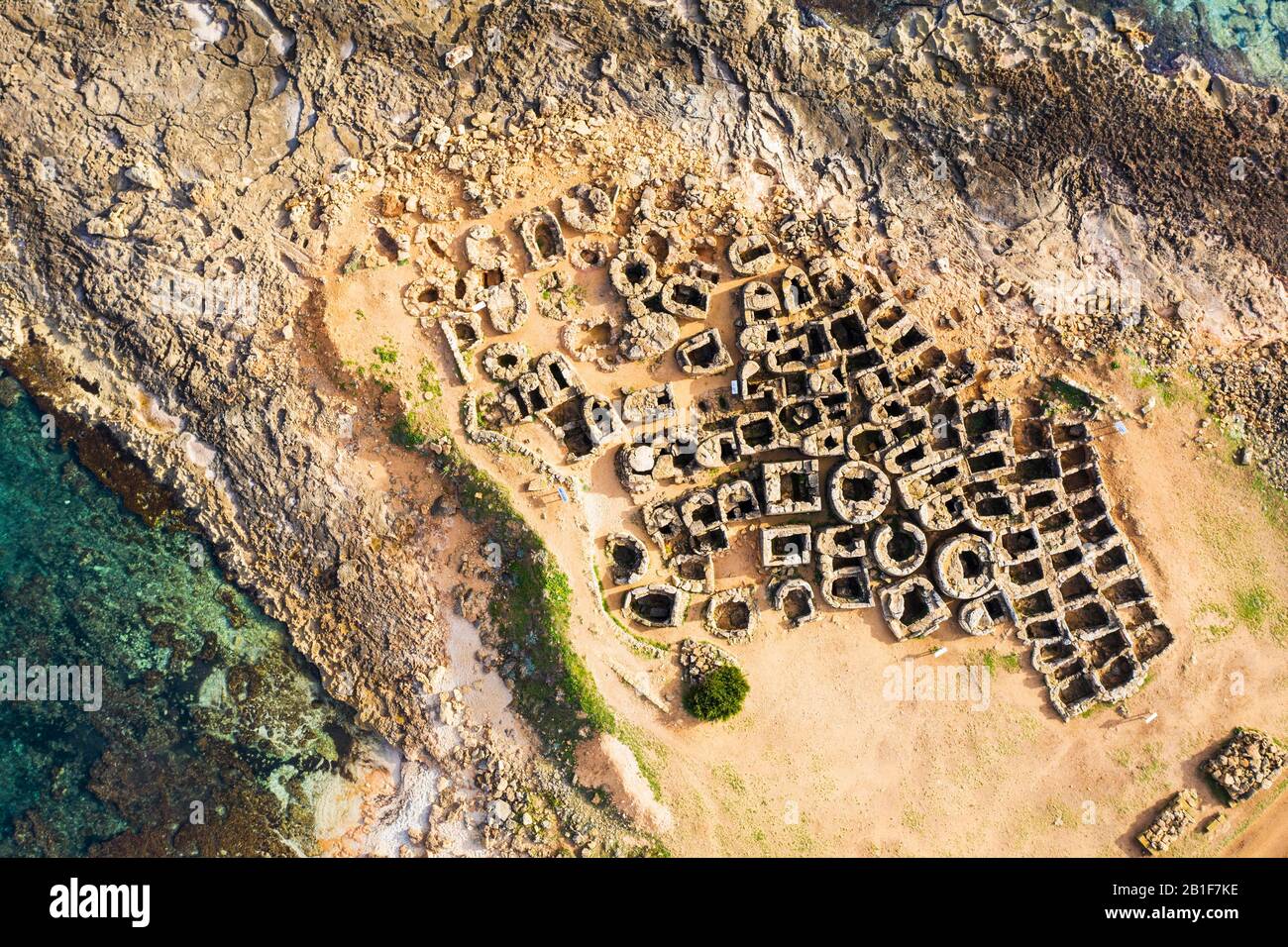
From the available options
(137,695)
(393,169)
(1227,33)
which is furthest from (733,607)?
(1227,33)

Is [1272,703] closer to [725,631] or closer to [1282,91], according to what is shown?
[725,631]

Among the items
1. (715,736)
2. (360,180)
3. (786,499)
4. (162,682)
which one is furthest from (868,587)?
(162,682)

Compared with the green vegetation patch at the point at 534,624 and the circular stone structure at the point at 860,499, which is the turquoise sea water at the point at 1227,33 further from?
the green vegetation patch at the point at 534,624

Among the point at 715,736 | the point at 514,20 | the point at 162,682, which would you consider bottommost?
the point at 715,736

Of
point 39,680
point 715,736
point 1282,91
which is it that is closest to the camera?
point 715,736

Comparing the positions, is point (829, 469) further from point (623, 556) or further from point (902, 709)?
point (902, 709)

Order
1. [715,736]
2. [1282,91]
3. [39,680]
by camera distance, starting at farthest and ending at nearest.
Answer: [1282,91], [39,680], [715,736]
